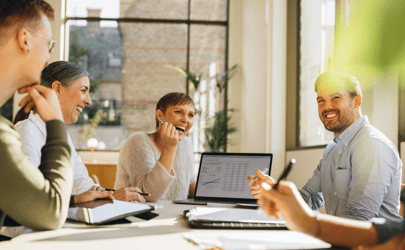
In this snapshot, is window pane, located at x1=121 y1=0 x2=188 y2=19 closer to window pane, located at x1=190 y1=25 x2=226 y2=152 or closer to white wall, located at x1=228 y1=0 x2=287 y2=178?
window pane, located at x1=190 y1=25 x2=226 y2=152

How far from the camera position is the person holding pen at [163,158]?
1.89m

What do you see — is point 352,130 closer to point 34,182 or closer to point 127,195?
point 127,195

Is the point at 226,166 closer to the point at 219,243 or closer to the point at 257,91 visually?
the point at 219,243

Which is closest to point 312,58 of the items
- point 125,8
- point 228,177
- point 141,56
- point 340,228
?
point 228,177

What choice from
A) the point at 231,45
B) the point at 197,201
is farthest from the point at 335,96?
the point at 231,45

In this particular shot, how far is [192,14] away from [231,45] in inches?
34.4

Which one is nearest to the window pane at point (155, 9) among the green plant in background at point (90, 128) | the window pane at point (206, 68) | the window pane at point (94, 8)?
the window pane at point (94, 8)

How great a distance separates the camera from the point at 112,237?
923mm

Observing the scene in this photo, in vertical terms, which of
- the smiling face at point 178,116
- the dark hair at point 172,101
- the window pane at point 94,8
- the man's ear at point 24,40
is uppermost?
the window pane at point 94,8

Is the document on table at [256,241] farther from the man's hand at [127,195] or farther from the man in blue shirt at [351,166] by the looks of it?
the man's hand at [127,195]

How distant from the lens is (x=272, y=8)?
4.86 metres

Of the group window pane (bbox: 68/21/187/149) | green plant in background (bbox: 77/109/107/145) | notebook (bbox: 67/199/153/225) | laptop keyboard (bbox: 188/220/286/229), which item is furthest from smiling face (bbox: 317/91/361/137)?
green plant in background (bbox: 77/109/107/145)

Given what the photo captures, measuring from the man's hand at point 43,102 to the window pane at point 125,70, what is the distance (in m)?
4.79

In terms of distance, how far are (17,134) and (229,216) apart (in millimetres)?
692
